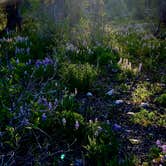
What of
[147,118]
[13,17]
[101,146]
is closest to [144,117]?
[147,118]

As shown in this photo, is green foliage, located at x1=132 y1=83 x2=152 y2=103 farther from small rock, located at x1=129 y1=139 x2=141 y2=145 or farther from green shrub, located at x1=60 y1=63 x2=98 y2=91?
small rock, located at x1=129 y1=139 x2=141 y2=145

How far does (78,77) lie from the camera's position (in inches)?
251

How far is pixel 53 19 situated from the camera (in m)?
11.2

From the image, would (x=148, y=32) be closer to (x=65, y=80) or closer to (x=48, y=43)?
(x=48, y=43)

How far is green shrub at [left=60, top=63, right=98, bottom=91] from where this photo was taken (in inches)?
249

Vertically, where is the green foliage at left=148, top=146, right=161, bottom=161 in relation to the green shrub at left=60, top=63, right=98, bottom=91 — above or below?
below

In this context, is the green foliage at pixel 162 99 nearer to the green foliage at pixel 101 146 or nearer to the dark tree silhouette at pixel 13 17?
the green foliage at pixel 101 146

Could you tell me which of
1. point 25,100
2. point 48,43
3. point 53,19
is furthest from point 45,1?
point 25,100

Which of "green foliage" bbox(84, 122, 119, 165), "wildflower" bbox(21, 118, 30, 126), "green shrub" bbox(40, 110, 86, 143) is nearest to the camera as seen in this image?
"green foliage" bbox(84, 122, 119, 165)

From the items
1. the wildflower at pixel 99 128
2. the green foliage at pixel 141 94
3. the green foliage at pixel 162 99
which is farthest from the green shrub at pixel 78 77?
the wildflower at pixel 99 128

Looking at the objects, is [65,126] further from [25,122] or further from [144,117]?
[144,117]

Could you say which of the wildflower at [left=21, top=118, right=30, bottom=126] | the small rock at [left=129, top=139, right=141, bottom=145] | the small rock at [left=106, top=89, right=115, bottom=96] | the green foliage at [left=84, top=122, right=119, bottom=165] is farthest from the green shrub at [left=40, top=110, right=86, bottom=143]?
the small rock at [left=106, top=89, right=115, bottom=96]

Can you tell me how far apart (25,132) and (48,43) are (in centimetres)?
457

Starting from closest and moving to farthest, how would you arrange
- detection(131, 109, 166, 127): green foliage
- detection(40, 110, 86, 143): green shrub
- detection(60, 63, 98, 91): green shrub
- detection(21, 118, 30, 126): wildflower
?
1. detection(21, 118, 30, 126): wildflower
2. detection(40, 110, 86, 143): green shrub
3. detection(131, 109, 166, 127): green foliage
4. detection(60, 63, 98, 91): green shrub
